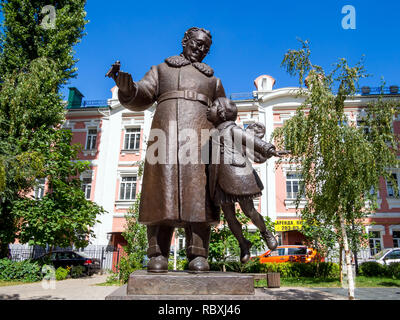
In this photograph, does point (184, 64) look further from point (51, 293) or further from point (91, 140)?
point (91, 140)

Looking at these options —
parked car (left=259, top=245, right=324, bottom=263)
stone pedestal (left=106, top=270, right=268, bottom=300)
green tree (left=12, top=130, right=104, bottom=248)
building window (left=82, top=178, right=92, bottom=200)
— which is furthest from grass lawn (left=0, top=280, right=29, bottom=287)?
stone pedestal (left=106, top=270, right=268, bottom=300)

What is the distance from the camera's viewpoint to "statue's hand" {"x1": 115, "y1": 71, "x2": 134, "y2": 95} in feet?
9.53

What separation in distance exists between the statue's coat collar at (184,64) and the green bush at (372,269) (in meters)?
17.0

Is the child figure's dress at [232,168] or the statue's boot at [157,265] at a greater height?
the child figure's dress at [232,168]

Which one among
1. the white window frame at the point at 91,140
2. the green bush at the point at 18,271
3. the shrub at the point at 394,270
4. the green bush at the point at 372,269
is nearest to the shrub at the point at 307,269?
the green bush at the point at 372,269

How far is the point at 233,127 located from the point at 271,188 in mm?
18677

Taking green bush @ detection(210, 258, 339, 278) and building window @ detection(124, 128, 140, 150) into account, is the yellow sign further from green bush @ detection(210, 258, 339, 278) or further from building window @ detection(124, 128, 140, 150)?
building window @ detection(124, 128, 140, 150)

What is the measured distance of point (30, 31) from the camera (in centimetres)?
1672

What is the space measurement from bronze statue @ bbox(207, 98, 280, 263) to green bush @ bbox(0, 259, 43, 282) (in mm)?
14329

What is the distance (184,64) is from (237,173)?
137 cm

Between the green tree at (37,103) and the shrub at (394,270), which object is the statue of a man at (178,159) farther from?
the shrub at (394,270)

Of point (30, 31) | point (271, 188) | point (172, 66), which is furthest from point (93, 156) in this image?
point (172, 66)

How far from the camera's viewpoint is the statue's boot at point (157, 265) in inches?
Answer: 107
